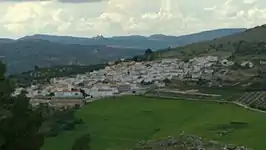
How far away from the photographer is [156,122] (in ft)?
267

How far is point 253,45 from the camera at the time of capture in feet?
610

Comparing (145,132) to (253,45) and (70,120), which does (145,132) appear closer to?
(70,120)

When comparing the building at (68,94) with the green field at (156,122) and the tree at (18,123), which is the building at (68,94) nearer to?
the green field at (156,122)

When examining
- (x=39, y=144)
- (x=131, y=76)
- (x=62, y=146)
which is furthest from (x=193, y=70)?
(x=39, y=144)

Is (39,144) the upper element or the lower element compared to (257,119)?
upper

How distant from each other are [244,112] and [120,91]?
4566 centimetres

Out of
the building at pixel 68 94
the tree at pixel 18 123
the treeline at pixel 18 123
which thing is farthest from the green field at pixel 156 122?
the tree at pixel 18 123

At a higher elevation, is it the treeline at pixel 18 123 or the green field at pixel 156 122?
the treeline at pixel 18 123

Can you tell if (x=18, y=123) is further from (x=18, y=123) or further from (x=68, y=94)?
(x=68, y=94)

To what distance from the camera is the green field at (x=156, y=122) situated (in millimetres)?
66500

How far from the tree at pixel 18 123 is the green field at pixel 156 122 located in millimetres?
36846

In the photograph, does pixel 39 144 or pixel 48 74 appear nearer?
pixel 39 144

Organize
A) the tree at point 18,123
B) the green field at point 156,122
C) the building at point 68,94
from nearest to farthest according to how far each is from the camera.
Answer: the tree at point 18,123
the green field at point 156,122
the building at point 68,94

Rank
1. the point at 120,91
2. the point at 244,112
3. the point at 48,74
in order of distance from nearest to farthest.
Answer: the point at 244,112
the point at 120,91
the point at 48,74
